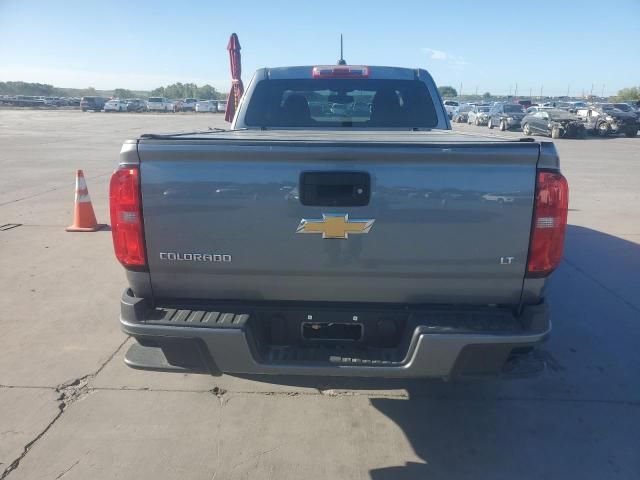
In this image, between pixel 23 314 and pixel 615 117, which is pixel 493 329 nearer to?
pixel 23 314

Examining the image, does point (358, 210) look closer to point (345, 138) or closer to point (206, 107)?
point (345, 138)

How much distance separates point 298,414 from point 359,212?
1519 mm

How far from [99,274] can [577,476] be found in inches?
190

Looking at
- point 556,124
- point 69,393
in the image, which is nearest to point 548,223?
point 69,393

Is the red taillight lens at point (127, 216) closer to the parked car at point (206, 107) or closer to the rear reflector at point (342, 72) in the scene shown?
the rear reflector at point (342, 72)

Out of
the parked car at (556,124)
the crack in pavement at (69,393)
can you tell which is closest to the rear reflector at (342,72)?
the crack in pavement at (69,393)

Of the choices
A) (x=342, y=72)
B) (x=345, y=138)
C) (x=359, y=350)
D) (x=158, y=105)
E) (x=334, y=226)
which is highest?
(x=342, y=72)

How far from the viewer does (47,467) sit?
2.74 meters

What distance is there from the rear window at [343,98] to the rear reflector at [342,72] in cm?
4

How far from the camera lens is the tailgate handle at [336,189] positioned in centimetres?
239

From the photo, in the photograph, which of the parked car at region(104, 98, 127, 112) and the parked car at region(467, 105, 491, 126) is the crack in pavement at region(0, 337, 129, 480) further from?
the parked car at region(104, 98, 127, 112)

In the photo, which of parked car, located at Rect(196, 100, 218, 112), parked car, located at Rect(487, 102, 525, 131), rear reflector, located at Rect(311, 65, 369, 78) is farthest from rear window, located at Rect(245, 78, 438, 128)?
parked car, located at Rect(196, 100, 218, 112)

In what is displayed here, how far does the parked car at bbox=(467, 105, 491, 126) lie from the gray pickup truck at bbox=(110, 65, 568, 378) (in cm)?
3459

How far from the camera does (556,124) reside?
1037 inches
